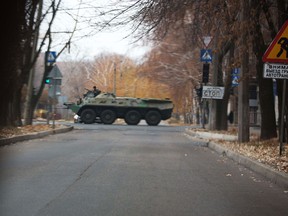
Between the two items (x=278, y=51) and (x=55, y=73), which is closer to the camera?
(x=278, y=51)

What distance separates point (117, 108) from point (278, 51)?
90.4ft

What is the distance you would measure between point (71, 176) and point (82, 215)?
3249 millimetres

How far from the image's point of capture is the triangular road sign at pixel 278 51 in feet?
38.2

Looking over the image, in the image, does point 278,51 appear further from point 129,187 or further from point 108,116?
point 108,116

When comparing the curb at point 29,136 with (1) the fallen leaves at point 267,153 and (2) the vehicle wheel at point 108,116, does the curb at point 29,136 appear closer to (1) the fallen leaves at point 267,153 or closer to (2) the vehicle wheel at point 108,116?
(1) the fallen leaves at point 267,153

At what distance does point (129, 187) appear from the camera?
8.52 m

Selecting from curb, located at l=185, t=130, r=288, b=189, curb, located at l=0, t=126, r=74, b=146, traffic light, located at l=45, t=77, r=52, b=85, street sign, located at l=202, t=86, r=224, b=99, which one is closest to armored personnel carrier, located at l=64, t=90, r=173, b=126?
curb, located at l=0, t=126, r=74, b=146

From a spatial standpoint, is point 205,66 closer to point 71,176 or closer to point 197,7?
point 197,7

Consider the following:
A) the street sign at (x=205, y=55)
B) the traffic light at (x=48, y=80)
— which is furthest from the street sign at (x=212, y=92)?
the traffic light at (x=48, y=80)

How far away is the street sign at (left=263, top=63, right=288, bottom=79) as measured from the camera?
1222 cm

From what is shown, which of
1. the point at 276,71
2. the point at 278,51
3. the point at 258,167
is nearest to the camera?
the point at 258,167

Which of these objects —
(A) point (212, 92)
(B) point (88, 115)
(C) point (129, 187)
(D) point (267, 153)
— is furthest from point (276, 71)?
(B) point (88, 115)

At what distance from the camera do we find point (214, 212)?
6.78 m

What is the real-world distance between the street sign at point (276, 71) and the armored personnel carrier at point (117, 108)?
26.5 m
